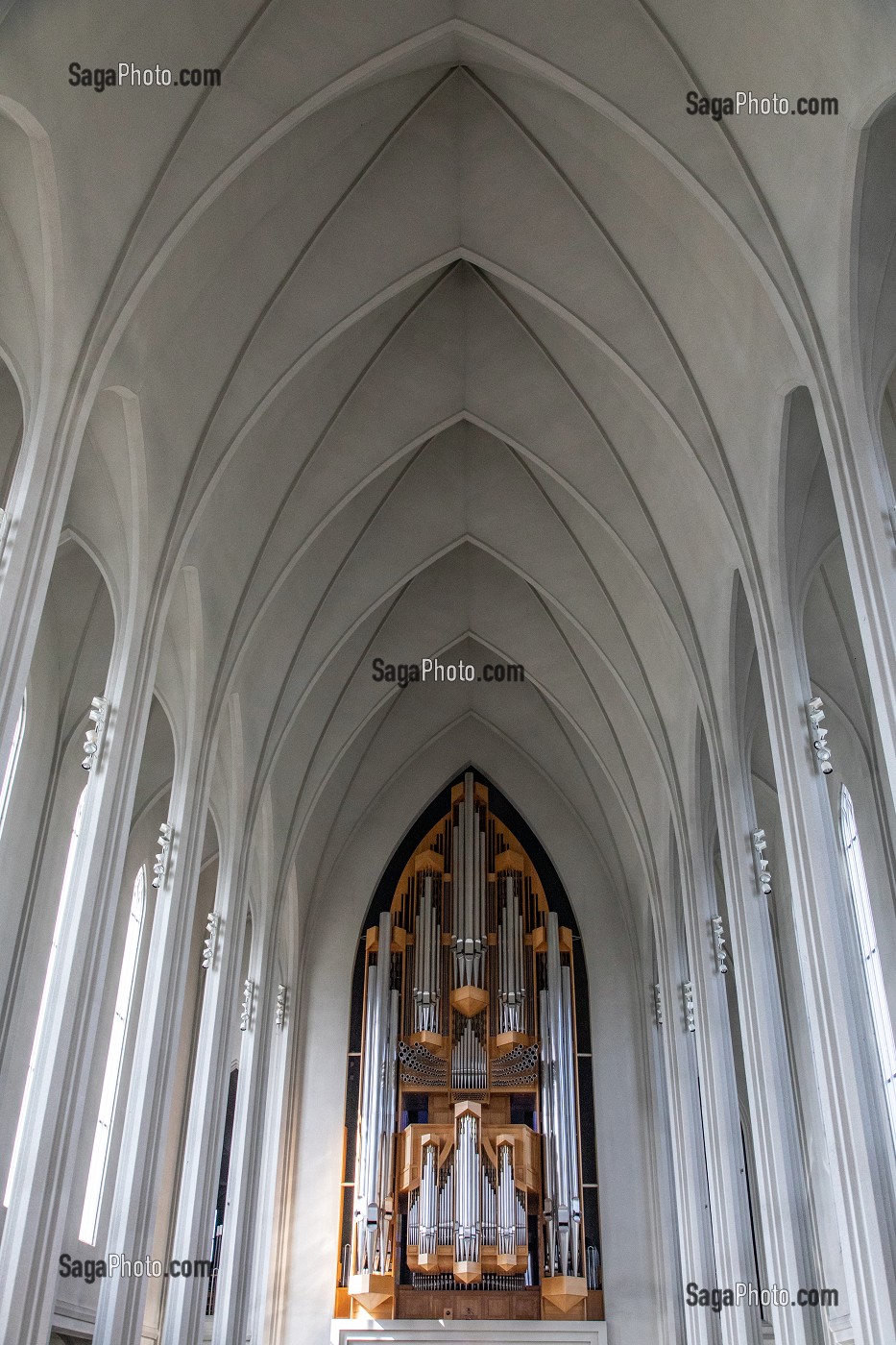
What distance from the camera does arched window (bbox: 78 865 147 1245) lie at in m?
18.1

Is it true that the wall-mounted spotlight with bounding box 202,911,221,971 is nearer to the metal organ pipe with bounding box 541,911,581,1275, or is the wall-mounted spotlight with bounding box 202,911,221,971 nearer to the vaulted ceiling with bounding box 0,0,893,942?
the vaulted ceiling with bounding box 0,0,893,942

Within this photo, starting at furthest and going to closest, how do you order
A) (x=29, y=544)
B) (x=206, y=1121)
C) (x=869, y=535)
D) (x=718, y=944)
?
(x=718, y=944), (x=206, y=1121), (x=29, y=544), (x=869, y=535)

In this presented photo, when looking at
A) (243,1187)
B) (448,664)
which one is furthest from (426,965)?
(448,664)

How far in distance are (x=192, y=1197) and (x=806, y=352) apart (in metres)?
12.6

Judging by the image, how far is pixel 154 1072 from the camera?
551 inches

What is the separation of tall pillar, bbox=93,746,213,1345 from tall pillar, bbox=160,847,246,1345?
5.95ft

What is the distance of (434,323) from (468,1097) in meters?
13.5

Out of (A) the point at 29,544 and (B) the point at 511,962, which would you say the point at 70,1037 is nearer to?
(A) the point at 29,544

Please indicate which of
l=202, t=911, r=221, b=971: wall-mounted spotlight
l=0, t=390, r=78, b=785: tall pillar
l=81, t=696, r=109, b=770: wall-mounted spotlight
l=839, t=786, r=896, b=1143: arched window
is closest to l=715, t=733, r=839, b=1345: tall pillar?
l=839, t=786, r=896, b=1143: arched window

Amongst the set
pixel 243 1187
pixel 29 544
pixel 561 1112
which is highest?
pixel 29 544

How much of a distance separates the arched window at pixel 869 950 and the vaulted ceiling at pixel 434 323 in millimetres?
2512

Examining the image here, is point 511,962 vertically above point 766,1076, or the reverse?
point 511,962

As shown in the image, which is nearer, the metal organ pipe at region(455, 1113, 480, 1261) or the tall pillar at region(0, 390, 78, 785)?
the tall pillar at region(0, 390, 78, 785)

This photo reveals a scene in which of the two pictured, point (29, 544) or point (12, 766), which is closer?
point (29, 544)
